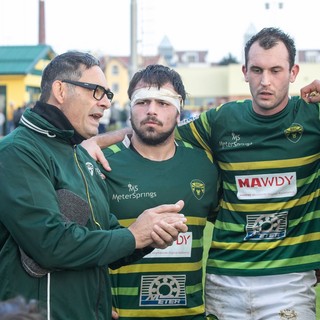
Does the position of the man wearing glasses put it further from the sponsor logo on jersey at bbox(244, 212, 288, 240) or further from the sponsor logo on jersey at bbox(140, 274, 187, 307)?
the sponsor logo on jersey at bbox(244, 212, 288, 240)

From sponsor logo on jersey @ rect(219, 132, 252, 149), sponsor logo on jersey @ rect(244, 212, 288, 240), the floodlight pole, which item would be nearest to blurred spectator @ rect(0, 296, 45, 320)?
sponsor logo on jersey @ rect(244, 212, 288, 240)

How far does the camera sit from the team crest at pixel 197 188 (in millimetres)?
4730

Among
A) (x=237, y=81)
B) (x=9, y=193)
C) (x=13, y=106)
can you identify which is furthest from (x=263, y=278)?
(x=237, y=81)

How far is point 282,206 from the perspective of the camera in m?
4.67

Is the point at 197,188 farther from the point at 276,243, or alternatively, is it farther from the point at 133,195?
the point at 276,243

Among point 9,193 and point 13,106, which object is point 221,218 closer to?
point 9,193

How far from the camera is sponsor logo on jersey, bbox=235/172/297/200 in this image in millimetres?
4684

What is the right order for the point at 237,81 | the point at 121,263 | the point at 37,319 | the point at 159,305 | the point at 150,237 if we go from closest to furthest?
the point at 37,319 < the point at 150,237 < the point at 121,263 < the point at 159,305 < the point at 237,81

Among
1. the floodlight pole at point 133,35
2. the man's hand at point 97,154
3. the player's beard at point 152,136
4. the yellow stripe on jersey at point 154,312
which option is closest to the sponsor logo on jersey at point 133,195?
the man's hand at point 97,154

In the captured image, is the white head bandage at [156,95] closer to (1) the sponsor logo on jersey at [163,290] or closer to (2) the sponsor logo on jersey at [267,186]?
(2) the sponsor logo on jersey at [267,186]

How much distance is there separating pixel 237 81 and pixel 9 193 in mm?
68877

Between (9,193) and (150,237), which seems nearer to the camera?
(9,193)

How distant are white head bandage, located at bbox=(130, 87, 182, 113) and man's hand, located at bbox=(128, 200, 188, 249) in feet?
4.14

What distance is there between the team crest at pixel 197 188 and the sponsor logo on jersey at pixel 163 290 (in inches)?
19.7
